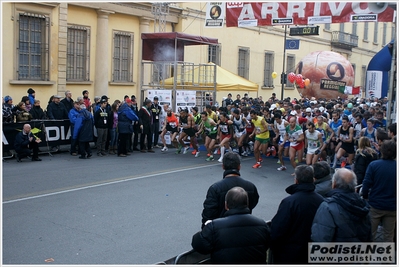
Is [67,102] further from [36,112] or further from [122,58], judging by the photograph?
[122,58]

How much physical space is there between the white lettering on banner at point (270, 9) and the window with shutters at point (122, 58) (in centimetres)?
1013

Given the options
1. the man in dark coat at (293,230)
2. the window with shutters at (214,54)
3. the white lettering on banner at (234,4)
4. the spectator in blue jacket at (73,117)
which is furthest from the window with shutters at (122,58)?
the man in dark coat at (293,230)

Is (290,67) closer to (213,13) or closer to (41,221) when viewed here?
(213,13)

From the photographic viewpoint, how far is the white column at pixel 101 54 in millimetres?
23500

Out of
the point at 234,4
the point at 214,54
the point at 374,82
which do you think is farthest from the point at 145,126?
the point at 214,54

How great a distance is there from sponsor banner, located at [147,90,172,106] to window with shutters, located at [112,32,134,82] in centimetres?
597

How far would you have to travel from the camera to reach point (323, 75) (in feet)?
94.9

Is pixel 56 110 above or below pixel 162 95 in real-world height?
below

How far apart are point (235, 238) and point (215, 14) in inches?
542

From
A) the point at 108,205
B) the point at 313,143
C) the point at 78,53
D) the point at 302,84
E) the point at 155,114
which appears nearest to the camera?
the point at 108,205

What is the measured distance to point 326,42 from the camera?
1652 inches

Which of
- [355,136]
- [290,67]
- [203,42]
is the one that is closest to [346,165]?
[355,136]

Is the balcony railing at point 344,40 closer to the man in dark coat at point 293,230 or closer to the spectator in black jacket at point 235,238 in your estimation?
the man in dark coat at point 293,230

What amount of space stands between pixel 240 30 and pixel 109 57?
36.1 feet
